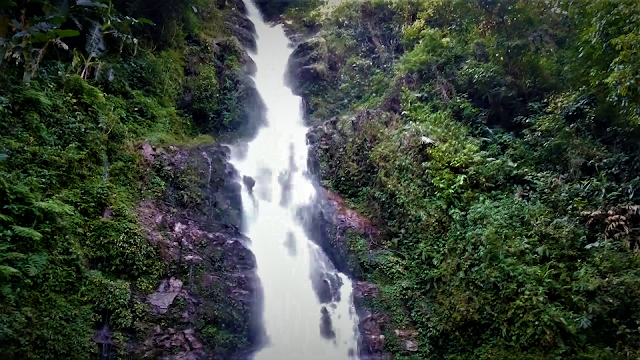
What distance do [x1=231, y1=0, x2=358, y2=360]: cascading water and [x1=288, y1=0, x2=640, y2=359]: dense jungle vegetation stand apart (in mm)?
650

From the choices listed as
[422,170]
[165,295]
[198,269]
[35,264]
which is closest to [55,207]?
[35,264]

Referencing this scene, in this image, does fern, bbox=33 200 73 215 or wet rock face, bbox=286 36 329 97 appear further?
wet rock face, bbox=286 36 329 97

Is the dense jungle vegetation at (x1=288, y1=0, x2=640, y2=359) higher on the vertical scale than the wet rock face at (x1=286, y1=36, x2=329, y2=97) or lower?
lower

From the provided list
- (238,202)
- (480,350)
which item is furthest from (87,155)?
(480,350)

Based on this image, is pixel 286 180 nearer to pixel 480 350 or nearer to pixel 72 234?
pixel 72 234

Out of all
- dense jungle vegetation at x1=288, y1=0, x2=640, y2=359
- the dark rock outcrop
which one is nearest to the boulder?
the dark rock outcrop

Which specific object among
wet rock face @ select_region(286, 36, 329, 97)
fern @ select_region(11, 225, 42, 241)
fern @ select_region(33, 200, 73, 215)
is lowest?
fern @ select_region(11, 225, 42, 241)

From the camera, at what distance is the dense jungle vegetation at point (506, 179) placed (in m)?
5.58

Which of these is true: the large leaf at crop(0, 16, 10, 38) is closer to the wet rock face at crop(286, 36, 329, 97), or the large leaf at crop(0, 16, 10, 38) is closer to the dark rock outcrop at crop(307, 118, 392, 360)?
the dark rock outcrop at crop(307, 118, 392, 360)

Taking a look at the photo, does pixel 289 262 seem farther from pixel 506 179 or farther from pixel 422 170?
pixel 506 179

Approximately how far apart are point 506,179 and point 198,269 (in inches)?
215

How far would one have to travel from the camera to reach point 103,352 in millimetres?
5266

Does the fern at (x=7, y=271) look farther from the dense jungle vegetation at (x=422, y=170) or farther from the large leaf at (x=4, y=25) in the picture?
the large leaf at (x=4, y=25)

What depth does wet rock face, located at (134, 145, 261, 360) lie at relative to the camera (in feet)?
19.5
